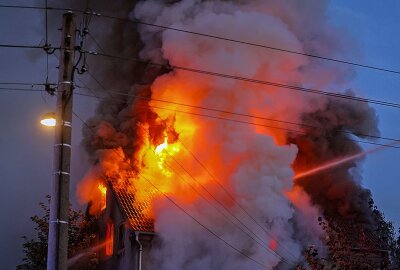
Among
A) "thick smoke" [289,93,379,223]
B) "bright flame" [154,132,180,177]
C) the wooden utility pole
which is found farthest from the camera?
"thick smoke" [289,93,379,223]

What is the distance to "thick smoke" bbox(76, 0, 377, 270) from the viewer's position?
2423cm

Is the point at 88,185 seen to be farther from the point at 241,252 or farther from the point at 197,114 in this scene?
the point at 241,252

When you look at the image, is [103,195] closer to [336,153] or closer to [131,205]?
[131,205]

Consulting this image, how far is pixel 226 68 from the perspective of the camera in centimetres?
2608

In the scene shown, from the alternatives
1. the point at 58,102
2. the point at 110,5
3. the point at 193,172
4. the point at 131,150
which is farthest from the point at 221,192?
the point at 58,102

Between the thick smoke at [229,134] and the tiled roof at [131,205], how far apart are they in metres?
0.53

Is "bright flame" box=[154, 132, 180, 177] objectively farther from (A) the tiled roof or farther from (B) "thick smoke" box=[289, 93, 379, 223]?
(B) "thick smoke" box=[289, 93, 379, 223]

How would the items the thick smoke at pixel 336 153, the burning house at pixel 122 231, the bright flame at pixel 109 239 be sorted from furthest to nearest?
the thick smoke at pixel 336 153 → the bright flame at pixel 109 239 → the burning house at pixel 122 231

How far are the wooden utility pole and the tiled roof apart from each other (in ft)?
36.5

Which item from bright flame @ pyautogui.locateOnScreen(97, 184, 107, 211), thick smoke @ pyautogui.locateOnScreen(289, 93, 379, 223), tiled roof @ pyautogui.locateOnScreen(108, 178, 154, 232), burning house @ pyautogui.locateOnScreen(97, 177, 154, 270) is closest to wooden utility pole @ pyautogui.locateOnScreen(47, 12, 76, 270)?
burning house @ pyautogui.locateOnScreen(97, 177, 154, 270)

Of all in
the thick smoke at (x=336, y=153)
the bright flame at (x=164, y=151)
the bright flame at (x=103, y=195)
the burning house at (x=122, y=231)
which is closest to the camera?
the burning house at (x=122, y=231)

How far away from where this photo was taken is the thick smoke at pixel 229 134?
24.2m

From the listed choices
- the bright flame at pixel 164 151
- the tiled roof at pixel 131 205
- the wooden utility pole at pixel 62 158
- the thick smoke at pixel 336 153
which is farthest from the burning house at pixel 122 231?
the wooden utility pole at pixel 62 158

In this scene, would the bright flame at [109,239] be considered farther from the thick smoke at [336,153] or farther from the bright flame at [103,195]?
the thick smoke at [336,153]
